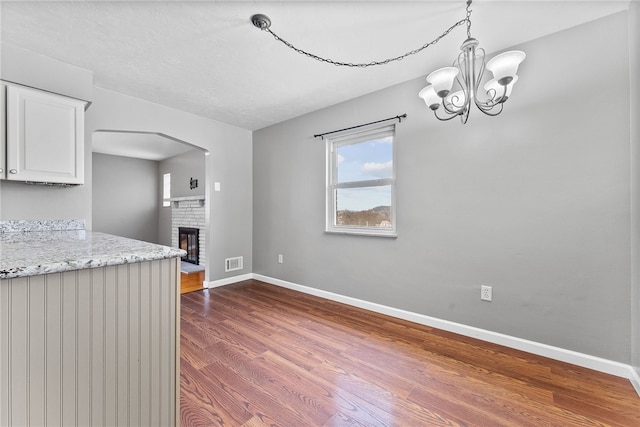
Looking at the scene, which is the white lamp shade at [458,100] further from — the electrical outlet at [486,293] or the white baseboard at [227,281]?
the white baseboard at [227,281]

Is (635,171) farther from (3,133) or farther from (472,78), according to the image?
(3,133)

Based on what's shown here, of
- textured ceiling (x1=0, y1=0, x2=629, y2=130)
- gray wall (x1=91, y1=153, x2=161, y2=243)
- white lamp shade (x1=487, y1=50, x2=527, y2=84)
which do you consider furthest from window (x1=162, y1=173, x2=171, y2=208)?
white lamp shade (x1=487, y1=50, x2=527, y2=84)

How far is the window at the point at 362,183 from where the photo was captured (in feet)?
9.21

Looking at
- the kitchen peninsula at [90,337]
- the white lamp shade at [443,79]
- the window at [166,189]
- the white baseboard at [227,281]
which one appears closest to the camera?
the kitchen peninsula at [90,337]

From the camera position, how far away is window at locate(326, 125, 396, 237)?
2807 mm

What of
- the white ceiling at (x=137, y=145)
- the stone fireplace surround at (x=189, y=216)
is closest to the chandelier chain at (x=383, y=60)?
the white ceiling at (x=137, y=145)

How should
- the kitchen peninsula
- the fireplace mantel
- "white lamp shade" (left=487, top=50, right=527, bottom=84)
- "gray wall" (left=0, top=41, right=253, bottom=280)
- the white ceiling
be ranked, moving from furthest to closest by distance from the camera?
the fireplace mantel < the white ceiling < "gray wall" (left=0, top=41, right=253, bottom=280) < "white lamp shade" (left=487, top=50, right=527, bottom=84) < the kitchen peninsula

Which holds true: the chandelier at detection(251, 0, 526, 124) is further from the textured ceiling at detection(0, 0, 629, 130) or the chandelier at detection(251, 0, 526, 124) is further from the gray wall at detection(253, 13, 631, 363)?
the gray wall at detection(253, 13, 631, 363)

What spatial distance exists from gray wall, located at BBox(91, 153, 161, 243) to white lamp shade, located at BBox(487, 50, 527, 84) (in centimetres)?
720

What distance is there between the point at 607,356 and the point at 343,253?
7.11 ft

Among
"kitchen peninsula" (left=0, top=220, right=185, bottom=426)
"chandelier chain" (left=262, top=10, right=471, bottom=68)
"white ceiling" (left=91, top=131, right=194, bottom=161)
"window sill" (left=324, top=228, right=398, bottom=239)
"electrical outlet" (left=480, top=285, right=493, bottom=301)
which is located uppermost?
"white ceiling" (left=91, top=131, right=194, bottom=161)

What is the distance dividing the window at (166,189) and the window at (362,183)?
471cm

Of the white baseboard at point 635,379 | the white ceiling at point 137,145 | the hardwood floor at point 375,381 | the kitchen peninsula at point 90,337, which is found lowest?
the hardwood floor at point 375,381

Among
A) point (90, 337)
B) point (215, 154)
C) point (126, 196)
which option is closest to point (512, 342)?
point (90, 337)
